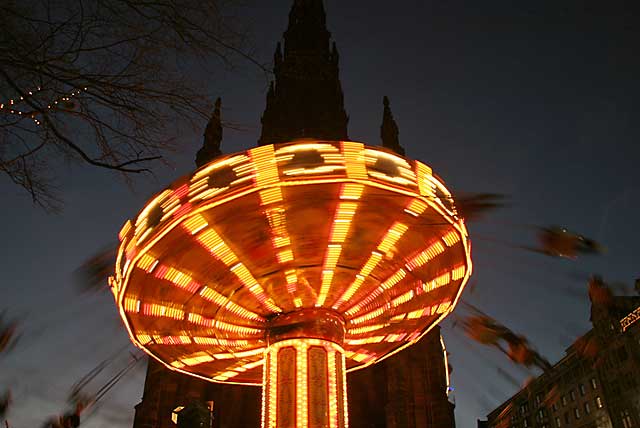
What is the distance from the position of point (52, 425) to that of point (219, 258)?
7.66m

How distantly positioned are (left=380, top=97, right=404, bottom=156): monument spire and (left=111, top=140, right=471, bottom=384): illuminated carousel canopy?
2075 centimetres

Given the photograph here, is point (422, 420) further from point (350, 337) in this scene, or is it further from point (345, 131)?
point (345, 131)

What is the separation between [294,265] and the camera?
11.5 meters

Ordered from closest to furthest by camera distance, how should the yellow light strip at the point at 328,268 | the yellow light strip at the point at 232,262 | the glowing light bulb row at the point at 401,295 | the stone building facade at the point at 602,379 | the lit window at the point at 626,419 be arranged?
the yellow light strip at the point at 232,262 < the yellow light strip at the point at 328,268 < the glowing light bulb row at the point at 401,295 < the stone building facade at the point at 602,379 < the lit window at the point at 626,419

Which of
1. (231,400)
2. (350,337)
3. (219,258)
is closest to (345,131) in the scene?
(231,400)

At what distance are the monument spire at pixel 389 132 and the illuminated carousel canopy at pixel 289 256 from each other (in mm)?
20750

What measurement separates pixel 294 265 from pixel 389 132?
24506 millimetres

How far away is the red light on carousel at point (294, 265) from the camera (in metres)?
9.23

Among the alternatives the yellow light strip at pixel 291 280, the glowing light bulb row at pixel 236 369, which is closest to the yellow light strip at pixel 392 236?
the yellow light strip at pixel 291 280

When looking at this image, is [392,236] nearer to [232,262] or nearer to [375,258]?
[375,258]

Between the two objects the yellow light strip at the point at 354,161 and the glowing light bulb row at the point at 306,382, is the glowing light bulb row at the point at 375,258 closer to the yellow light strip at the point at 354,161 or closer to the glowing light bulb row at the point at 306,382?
the glowing light bulb row at the point at 306,382

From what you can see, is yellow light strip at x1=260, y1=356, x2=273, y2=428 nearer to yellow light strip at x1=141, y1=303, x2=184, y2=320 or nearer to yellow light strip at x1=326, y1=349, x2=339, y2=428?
yellow light strip at x1=326, y1=349, x2=339, y2=428

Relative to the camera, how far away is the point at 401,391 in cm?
2261

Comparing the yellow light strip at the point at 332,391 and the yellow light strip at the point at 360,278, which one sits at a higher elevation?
the yellow light strip at the point at 360,278
